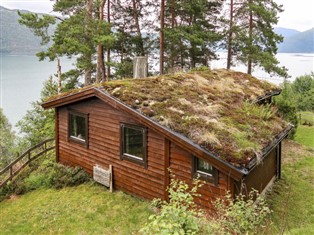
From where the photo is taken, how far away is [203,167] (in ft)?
24.5

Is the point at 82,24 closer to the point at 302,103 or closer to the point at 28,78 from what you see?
the point at 302,103

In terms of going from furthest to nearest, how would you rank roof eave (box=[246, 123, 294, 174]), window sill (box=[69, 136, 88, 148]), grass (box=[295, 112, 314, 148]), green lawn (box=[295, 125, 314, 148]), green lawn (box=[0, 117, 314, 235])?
grass (box=[295, 112, 314, 148]) < green lawn (box=[295, 125, 314, 148]) < window sill (box=[69, 136, 88, 148]) < green lawn (box=[0, 117, 314, 235]) < roof eave (box=[246, 123, 294, 174])

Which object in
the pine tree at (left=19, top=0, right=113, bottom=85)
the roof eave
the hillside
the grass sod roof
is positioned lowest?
the roof eave

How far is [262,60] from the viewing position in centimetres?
2228

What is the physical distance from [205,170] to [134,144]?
2521 mm

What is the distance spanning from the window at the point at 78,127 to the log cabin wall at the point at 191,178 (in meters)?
3.91

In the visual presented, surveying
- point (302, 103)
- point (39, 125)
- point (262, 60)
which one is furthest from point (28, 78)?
point (262, 60)

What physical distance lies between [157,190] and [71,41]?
38.2ft

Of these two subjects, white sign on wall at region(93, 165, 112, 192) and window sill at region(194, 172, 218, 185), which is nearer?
window sill at region(194, 172, 218, 185)

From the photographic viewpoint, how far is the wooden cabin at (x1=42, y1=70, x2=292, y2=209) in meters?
7.05

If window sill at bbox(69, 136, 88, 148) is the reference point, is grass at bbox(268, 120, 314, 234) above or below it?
below

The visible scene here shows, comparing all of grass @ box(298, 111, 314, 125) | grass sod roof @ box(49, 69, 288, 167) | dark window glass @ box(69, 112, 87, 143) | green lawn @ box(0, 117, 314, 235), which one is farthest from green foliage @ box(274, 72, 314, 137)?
dark window glass @ box(69, 112, 87, 143)

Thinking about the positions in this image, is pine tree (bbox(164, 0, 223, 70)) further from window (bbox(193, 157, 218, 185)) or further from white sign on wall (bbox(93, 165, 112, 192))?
window (bbox(193, 157, 218, 185))

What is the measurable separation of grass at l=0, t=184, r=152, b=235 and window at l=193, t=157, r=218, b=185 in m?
1.98
